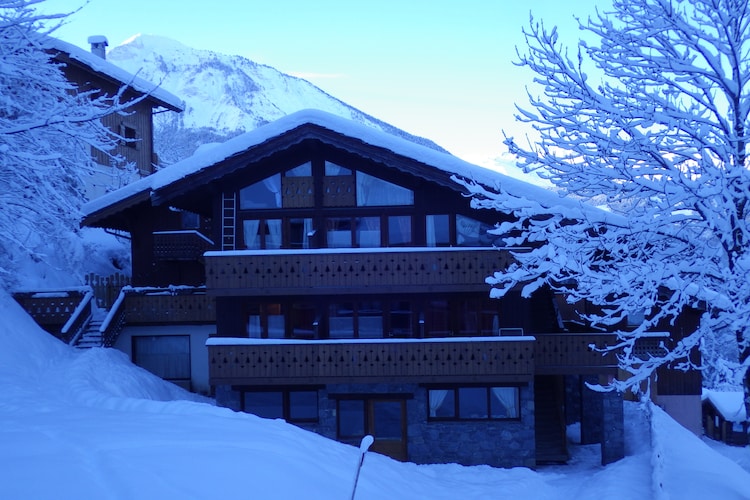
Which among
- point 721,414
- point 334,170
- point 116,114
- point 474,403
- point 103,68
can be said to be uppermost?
point 103,68

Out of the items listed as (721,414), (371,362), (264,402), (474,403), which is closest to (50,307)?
(264,402)

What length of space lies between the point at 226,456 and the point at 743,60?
9852 mm

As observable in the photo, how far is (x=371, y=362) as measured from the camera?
17703 mm

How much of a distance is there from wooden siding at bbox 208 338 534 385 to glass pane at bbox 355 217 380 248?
118 inches

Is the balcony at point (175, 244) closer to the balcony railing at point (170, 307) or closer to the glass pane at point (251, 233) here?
the balcony railing at point (170, 307)

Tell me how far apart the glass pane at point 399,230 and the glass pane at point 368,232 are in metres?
0.39

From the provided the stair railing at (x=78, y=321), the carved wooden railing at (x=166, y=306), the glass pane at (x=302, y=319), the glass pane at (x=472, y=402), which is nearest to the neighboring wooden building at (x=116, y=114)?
the stair railing at (x=78, y=321)

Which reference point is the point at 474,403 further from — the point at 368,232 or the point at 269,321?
the point at 269,321

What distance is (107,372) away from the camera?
57.6 feet

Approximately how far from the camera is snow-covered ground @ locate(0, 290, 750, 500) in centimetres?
719

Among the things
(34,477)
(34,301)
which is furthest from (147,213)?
(34,477)

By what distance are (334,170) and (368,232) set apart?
7.16 feet

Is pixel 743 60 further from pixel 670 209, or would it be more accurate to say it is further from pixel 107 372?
pixel 107 372

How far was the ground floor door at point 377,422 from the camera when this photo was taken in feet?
59.4
